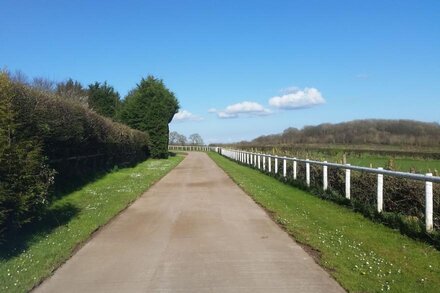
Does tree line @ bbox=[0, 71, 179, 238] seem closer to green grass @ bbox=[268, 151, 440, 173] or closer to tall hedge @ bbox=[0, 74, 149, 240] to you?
tall hedge @ bbox=[0, 74, 149, 240]

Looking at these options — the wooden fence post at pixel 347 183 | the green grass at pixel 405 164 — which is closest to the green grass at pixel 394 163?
the green grass at pixel 405 164

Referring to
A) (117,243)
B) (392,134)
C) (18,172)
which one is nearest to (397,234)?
(117,243)

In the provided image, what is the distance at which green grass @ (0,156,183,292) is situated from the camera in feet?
23.3

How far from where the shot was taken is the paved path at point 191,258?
21.5 feet

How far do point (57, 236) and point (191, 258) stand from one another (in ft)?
10.9

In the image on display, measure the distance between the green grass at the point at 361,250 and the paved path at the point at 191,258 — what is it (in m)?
0.32

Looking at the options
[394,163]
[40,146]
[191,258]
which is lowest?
[191,258]

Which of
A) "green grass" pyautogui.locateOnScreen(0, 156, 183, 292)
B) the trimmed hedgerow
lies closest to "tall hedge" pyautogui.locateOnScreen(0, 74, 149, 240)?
"green grass" pyautogui.locateOnScreen(0, 156, 183, 292)

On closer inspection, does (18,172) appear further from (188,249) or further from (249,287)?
(249,287)

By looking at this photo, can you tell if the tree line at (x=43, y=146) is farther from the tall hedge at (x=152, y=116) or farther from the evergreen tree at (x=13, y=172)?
the tall hedge at (x=152, y=116)

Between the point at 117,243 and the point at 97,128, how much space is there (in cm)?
1559

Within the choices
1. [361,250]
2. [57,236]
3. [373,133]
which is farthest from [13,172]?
[373,133]

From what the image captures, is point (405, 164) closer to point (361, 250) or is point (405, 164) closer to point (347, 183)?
point (347, 183)

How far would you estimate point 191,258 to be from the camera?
8023 mm
